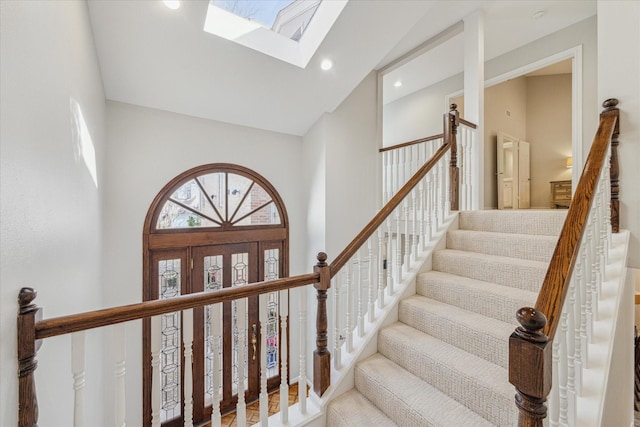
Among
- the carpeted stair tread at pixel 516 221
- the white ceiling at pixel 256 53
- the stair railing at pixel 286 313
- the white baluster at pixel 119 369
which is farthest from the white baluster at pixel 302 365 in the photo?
the white ceiling at pixel 256 53

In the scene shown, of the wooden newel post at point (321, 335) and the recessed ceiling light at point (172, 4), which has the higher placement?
the recessed ceiling light at point (172, 4)

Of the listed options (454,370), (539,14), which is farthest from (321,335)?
(539,14)

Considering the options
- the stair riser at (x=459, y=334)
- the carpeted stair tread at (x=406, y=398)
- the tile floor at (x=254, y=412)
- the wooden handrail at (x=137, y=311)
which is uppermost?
the wooden handrail at (x=137, y=311)

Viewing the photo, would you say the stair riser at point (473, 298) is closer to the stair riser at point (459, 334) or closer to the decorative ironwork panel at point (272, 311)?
the stair riser at point (459, 334)

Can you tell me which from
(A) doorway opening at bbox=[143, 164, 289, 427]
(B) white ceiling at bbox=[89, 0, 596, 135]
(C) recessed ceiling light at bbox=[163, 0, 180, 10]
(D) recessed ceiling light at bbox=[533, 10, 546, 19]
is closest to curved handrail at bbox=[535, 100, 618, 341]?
(B) white ceiling at bbox=[89, 0, 596, 135]

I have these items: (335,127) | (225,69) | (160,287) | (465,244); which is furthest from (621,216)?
(160,287)

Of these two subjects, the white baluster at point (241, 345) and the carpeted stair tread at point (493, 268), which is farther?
the carpeted stair tread at point (493, 268)

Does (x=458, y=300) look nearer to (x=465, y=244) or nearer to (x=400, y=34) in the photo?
(x=465, y=244)

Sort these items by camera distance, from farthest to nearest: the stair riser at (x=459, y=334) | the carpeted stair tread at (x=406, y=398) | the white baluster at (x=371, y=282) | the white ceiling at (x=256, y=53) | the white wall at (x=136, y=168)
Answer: the white wall at (x=136, y=168), the white ceiling at (x=256, y=53), the white baluster at (x=371, y=282), the stair riser at (x=459, y=334), the carpeted stair tread at (x=406, y=398)

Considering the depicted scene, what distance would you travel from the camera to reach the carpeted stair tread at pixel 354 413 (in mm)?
1557

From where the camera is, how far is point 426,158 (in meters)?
3.60

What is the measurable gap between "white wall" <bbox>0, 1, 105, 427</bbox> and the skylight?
973 mm

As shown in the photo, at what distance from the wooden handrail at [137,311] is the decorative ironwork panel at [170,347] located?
205cm

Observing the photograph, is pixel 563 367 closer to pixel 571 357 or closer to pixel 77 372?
pixel 571 357
